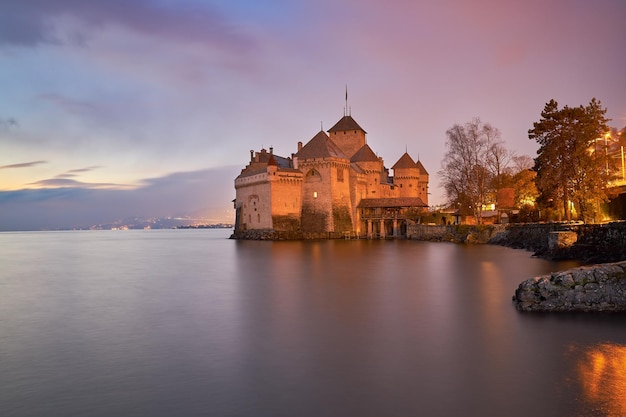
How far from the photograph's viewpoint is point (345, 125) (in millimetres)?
56844

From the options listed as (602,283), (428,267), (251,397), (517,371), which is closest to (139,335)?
(251,397)

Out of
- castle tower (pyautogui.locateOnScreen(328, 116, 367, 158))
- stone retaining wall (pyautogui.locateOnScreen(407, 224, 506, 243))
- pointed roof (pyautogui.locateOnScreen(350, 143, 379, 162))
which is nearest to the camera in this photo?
stone retaining wall (pyautogui.locateOnScreen(407, 224, 506, 243))

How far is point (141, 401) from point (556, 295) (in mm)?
8739

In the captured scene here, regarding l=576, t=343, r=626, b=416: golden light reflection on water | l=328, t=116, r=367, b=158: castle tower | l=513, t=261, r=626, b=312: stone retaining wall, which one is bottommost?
l=576, t=343, r=626, b=416: golden light reflection on water

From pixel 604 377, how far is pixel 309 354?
4.36 metres

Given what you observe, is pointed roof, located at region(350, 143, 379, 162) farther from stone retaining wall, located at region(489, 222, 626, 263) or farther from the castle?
stone retaining wall, located at region(489, 222, 626, 263)

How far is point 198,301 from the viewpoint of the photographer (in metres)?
14.5

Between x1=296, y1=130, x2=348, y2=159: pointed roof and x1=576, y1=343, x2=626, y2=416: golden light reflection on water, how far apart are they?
40076 millimetres

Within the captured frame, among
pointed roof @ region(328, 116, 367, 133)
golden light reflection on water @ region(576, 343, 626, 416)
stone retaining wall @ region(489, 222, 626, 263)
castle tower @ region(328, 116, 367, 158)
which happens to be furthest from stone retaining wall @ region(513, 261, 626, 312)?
pointed roof @ region(328, 116, 367, 133)

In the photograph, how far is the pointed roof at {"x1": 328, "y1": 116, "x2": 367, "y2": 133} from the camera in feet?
185

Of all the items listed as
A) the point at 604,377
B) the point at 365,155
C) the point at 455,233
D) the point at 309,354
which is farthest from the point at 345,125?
the point at 604,377

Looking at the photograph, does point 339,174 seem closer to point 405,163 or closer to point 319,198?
point 319,198

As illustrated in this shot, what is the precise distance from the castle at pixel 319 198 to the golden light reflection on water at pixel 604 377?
39.5 metres

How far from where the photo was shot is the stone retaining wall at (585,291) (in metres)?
10.3
